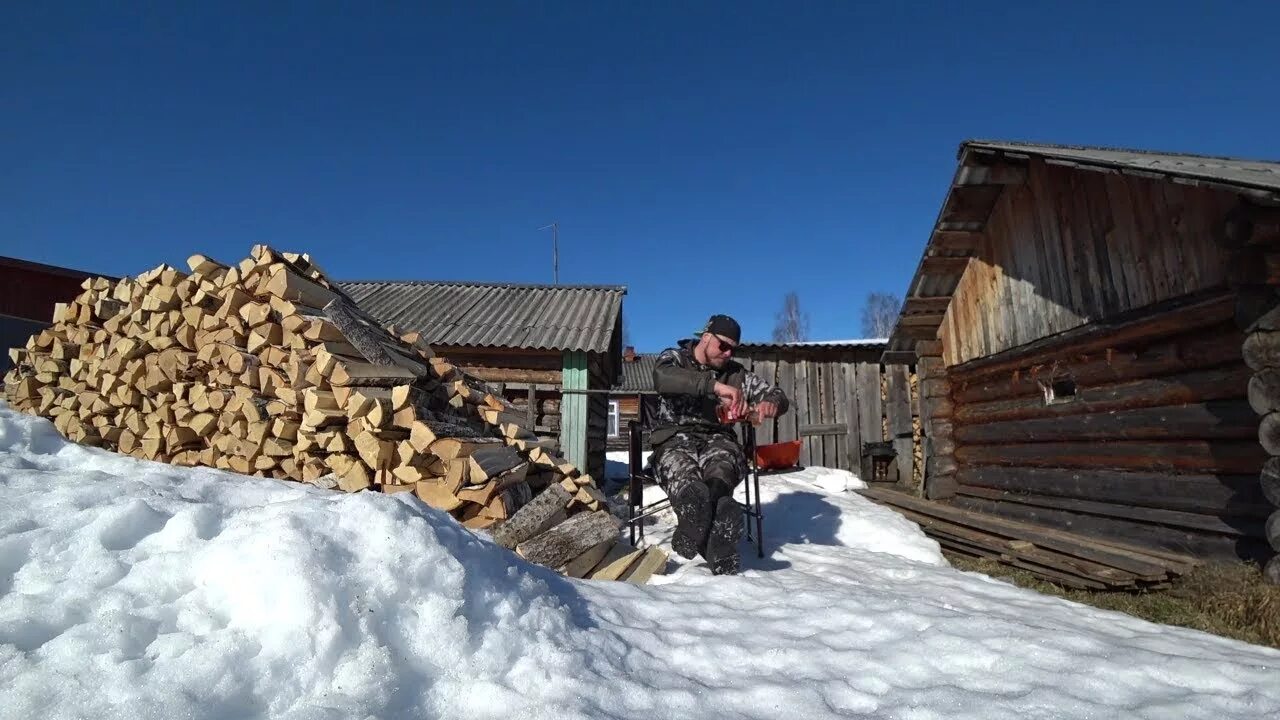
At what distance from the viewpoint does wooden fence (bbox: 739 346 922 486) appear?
11922mm

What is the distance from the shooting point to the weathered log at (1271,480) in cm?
348

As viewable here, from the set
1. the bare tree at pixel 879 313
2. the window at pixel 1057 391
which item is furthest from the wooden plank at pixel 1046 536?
the bare tree at pixel 879 313

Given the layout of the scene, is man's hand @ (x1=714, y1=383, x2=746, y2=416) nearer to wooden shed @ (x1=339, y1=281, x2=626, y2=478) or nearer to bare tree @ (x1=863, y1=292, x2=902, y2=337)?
wooden shed @ (x1=339, y1=281, x2=626, y2=478)

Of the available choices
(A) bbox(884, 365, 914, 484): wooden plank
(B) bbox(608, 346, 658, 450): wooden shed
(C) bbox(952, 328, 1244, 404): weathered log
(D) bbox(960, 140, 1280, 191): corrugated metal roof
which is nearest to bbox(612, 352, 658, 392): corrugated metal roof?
(B) bbox(608, 346, 658, 450): wooden shed

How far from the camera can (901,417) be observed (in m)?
9.37

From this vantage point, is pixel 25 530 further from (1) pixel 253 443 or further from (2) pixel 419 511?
(1) pixel 253 443

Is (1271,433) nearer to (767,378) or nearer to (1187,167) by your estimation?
(1187,167)

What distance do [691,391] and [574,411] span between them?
5.32 meters

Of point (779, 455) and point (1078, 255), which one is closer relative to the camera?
point (1078, 255)

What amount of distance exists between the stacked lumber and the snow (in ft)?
4.21

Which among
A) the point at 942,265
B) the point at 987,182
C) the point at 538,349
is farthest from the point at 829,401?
the point at 987,182

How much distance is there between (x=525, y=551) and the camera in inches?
145

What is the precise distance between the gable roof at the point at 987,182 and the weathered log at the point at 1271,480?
59.9 inches

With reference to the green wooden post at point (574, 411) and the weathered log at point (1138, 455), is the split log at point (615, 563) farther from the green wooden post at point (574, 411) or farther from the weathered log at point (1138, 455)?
the green wooden post at point (574, 411)
